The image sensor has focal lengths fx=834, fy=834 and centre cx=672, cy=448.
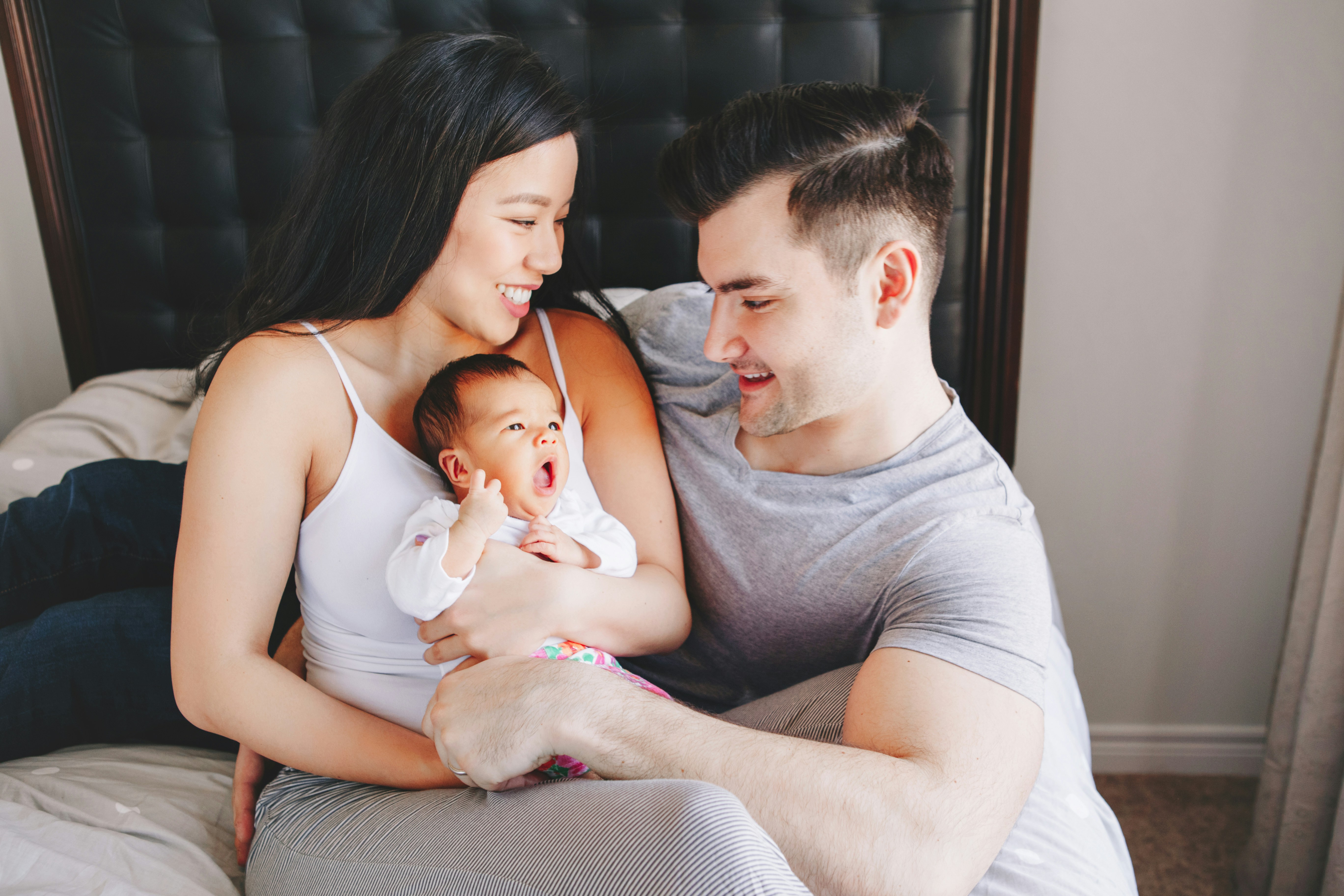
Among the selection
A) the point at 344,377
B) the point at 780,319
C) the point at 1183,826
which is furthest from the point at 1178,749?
the point at 344,377

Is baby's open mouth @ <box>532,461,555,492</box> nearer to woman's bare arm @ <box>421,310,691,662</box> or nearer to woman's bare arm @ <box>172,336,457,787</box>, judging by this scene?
woman's bare arm @ <box>421,310,691,662</box>

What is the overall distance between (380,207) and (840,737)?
0.98 meters

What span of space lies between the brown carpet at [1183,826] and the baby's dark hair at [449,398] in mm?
1807

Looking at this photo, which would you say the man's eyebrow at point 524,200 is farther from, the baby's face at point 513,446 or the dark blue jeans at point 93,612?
the dark blue jeans at point 93,612

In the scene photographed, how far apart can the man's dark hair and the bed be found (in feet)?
1.57

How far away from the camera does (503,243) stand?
1.23m

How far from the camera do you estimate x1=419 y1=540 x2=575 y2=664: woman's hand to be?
1.11 meters

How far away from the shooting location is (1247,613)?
2.12m

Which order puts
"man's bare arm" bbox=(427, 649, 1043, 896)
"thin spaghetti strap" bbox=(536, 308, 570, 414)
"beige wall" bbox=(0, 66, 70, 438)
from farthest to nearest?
"beige wall" bbox=(0, 66, 70, 438) → "thin spaghetti strap" bbox=(536, 308, 570, 414) → "man's bare arm" bbox=(427, 649, 1043, 896)

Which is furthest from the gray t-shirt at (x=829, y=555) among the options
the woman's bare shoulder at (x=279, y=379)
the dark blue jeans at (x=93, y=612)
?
the dark blue jeans at (x=93, y=612)

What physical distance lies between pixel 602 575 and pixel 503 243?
511 millimetres

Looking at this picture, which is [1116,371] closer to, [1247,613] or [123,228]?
[1247,613]

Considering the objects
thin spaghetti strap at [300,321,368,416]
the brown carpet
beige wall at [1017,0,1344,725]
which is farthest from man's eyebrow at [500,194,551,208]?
the brown carpet

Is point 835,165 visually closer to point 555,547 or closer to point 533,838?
point 555,547
